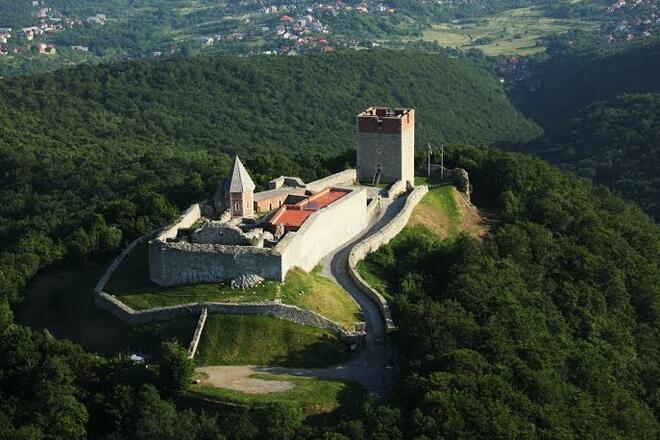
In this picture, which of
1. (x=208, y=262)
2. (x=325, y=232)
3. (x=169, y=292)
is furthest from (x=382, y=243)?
(x=169, y=292)

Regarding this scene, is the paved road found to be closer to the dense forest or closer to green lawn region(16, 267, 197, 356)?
the dense forest

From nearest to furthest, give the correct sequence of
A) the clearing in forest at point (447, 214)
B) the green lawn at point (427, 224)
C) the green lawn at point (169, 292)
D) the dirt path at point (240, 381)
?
the dirt path at point (240, 381), the green lawn at point (169, 292), the green lawn at point (427, 224), the clearing in forest at point (447, 214)

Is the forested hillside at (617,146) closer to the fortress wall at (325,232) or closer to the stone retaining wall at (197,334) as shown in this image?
A: the fortress wall at (325,232)

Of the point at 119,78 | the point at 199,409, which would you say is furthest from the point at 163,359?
the point at 119,78

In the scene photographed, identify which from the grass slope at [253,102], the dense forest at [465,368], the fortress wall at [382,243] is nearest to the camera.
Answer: the dense forest at [465,368]

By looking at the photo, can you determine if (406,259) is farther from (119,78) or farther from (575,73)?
(575,73)

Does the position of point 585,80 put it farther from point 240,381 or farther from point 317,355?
point 240,381

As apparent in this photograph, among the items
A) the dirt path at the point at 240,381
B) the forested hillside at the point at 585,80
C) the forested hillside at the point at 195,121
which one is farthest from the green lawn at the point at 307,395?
the forested hillside at the point at 585,80
